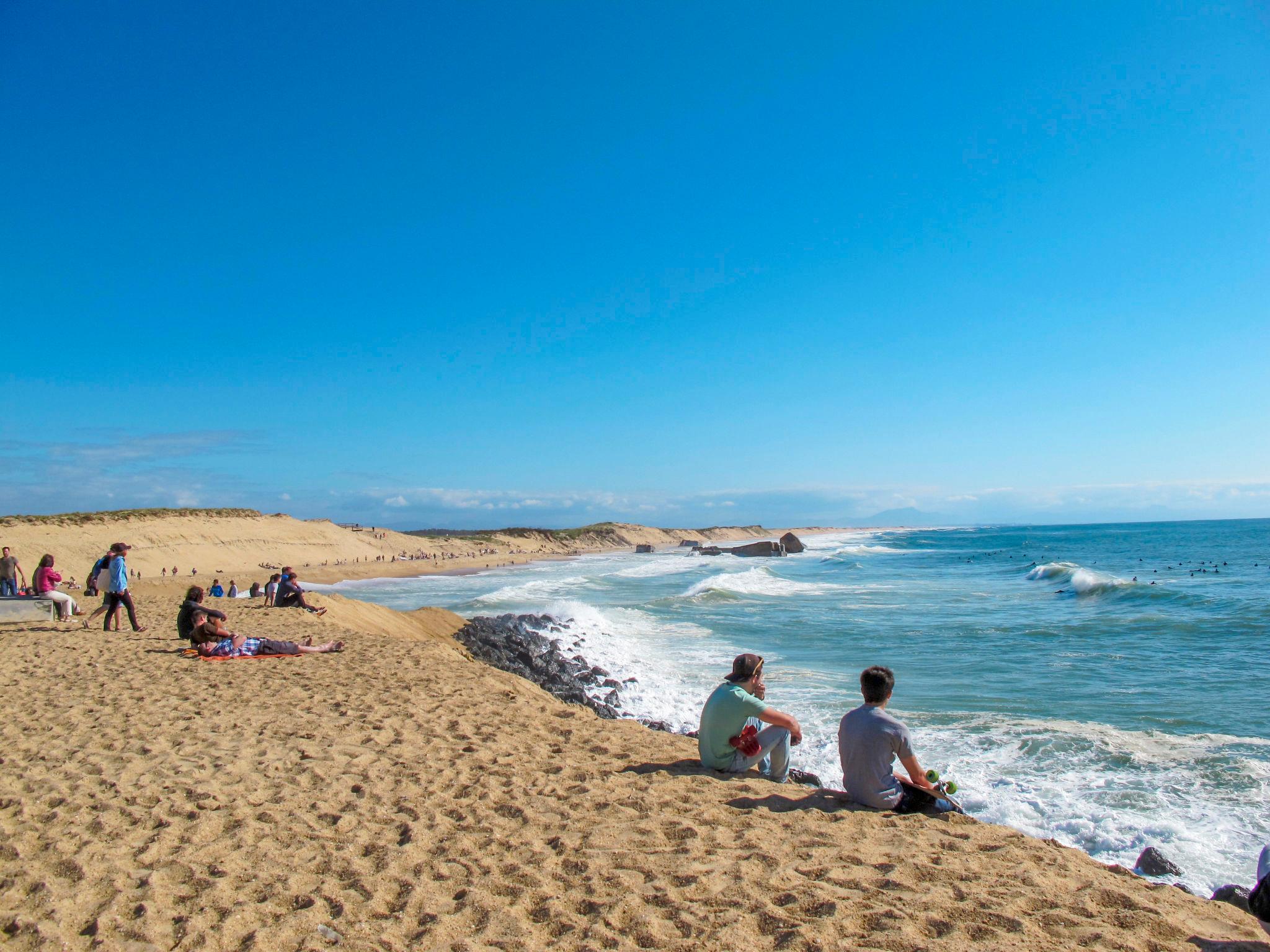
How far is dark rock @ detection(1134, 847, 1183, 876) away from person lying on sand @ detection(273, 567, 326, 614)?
1652 cm

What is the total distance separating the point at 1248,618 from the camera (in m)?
19.9

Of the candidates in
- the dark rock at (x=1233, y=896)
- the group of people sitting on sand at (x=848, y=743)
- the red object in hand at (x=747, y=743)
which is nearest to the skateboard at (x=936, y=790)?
the group of people sitting on sand at (x=848, y=743)

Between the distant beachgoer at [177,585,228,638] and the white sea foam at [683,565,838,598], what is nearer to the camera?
the distant beachgoer at [177,585,228,638]

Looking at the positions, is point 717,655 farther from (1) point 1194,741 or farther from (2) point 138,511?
(2) point 138,511

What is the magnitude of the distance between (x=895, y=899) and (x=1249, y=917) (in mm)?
2074

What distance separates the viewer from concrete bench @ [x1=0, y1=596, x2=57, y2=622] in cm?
1458

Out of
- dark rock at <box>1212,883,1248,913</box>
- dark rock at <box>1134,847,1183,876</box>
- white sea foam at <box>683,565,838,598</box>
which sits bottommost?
white sea foam at <box>683,565,838,598</box>

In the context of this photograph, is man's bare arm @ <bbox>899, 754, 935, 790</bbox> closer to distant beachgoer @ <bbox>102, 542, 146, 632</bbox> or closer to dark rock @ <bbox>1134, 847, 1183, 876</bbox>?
dark rock @ <bbox>1134, 847, 1183, 876</bbox>

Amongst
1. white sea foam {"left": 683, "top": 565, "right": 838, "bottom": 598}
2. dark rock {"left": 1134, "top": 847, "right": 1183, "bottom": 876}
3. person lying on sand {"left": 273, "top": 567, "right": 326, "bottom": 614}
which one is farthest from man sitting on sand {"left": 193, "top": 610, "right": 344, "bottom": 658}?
white sea foam {"left": 683, "top": 565, "right": 838, "bottom": 598}

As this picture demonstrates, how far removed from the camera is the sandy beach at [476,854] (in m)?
3.70

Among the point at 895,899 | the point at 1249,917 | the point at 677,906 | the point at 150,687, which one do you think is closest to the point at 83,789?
the point at 150,687

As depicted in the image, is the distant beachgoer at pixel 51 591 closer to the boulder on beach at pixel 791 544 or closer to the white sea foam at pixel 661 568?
the white sea foam at pixel 661 568

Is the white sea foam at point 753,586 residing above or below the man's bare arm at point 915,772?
below

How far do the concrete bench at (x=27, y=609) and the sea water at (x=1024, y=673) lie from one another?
11.4 meters
